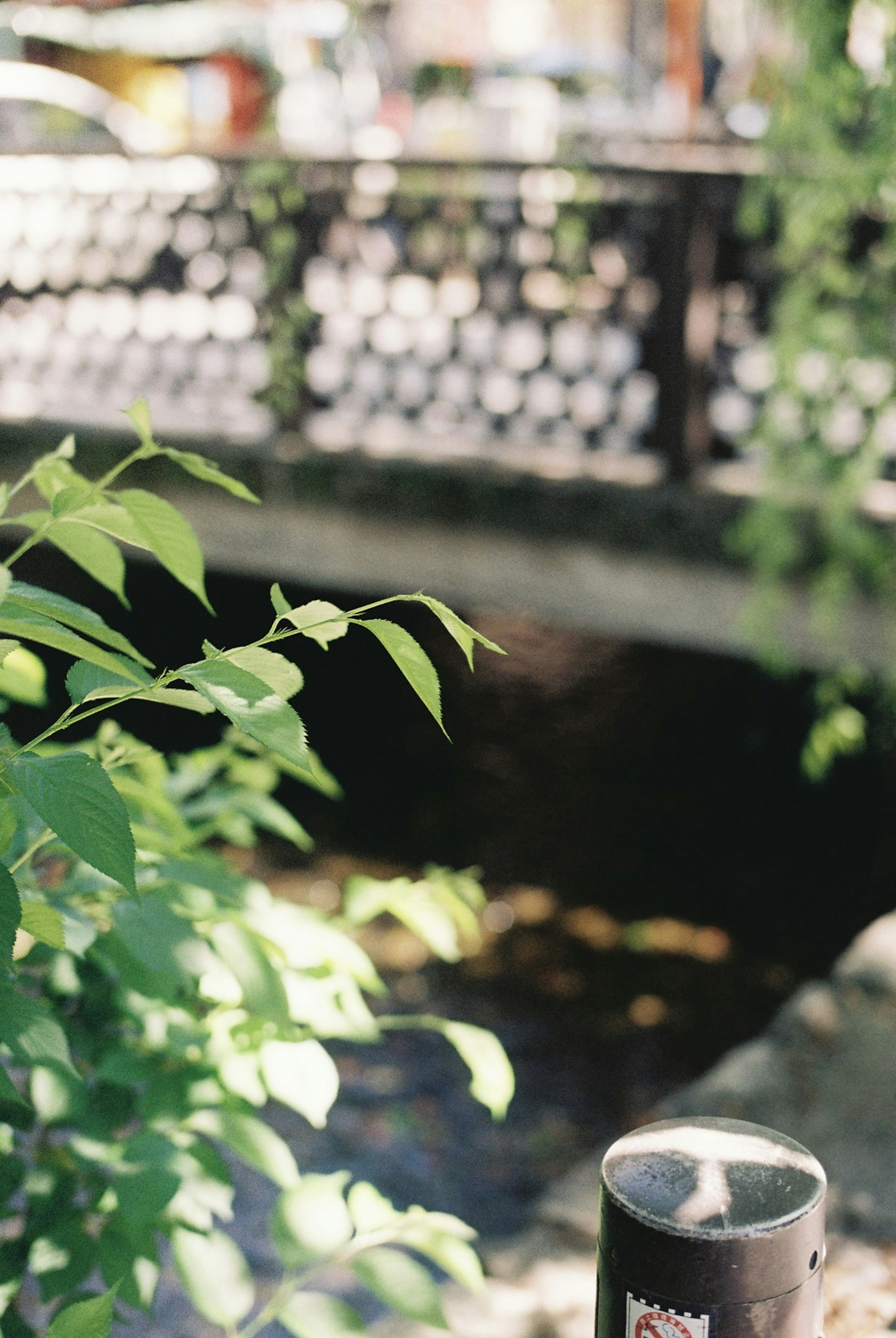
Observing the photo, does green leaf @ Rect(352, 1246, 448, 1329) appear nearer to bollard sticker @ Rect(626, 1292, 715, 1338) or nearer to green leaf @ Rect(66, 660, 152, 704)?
bollard sticker @ Rect(626, 1292, 715, 1338)

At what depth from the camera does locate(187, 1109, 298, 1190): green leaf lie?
1.48 m

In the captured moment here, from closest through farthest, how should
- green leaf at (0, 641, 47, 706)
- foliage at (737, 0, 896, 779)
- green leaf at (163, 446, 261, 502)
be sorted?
1. green leaf at (163, 446, 261, 502)
2. green leaf at (0, 641, 47, 706)
3. foliage at (737, 0, 896, 779)

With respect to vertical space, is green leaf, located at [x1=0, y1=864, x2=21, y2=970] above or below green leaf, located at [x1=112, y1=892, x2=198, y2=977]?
above

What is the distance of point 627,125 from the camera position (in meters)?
12.0

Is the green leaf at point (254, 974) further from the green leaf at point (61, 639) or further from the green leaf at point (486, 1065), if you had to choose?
the green leaf at point (61, 639)

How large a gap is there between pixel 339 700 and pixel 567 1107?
4.62 m

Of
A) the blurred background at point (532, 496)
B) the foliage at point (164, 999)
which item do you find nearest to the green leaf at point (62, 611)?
the foliage at point (164, 999)

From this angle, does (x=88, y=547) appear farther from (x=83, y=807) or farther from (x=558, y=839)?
(x=558, y=839)

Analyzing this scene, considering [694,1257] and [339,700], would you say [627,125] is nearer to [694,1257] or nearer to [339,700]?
[339,700]

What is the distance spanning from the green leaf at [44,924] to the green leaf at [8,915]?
0.20m

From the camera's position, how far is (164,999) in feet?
4.81

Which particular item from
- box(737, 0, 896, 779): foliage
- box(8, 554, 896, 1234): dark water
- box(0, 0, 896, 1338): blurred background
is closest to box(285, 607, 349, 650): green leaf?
box(0, 0, 896, 1338): blurred background

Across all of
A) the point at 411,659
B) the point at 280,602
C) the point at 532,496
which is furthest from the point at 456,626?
the point at 532,496

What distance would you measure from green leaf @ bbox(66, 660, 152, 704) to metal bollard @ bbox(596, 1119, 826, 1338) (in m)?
0.89
